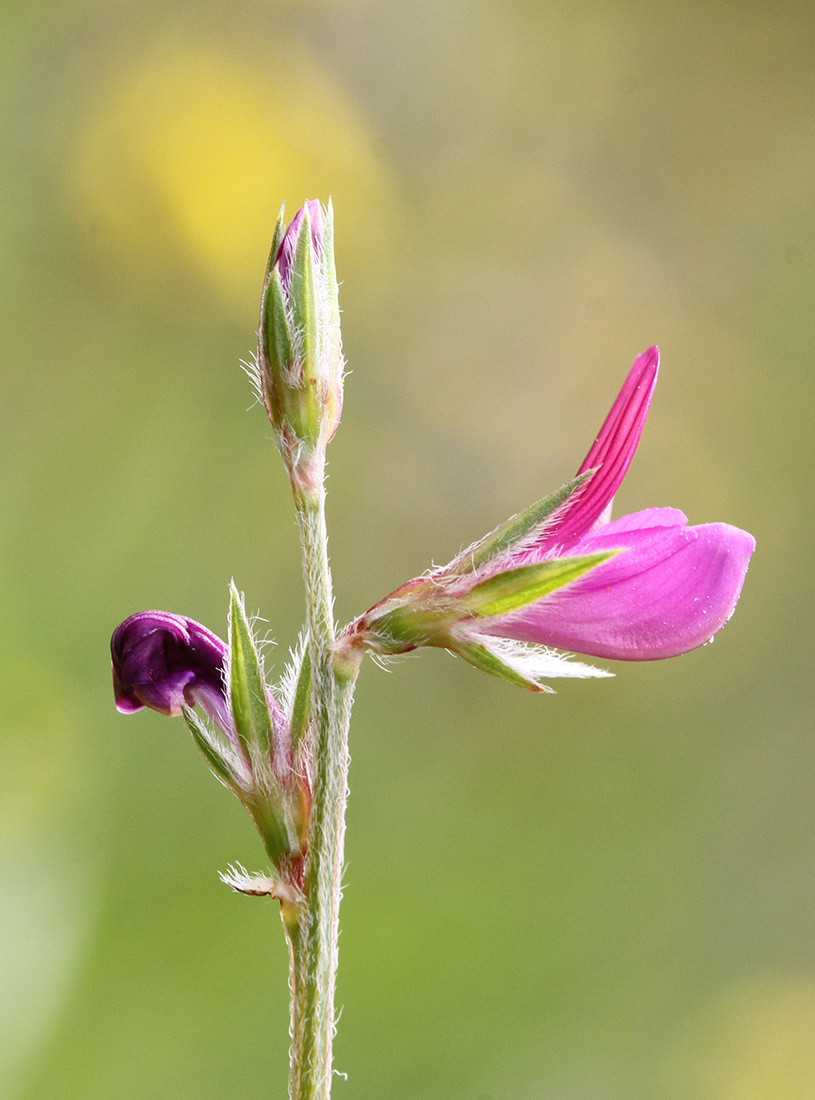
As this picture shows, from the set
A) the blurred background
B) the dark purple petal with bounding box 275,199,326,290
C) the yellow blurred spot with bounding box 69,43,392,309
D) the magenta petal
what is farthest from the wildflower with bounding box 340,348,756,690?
the yellow blurred spot with bounding box 69,43,392,309

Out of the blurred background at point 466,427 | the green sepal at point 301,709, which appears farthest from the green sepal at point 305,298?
the blurred background at point 466,427

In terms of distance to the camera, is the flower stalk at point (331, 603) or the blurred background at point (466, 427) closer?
the flower stalk at point (331, 603)

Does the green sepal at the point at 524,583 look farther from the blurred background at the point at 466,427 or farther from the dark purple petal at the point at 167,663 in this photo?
the blurred background at the point at 466,427

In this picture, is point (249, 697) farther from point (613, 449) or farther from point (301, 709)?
point (613, 449)

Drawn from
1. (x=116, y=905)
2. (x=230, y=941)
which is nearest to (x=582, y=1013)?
(x=230, y=941)

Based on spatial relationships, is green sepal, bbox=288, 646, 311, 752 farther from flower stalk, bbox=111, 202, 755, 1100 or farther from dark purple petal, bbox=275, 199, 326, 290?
dark purple petal, bbox=275, 199, 326, 290

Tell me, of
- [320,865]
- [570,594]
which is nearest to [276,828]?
[320,865]

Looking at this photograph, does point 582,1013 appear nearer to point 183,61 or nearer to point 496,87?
point 496,87

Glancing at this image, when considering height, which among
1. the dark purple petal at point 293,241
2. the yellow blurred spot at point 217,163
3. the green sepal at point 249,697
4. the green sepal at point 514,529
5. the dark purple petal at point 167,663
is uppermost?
the yellow blurred spot at point 217,163
